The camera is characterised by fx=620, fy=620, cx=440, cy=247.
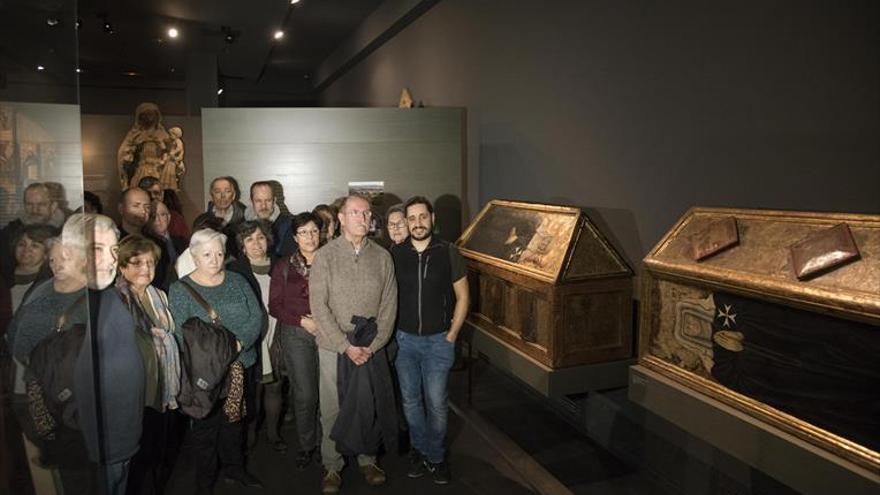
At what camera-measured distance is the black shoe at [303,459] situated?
400 centimetres

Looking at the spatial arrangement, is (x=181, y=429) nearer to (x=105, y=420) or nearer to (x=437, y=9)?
(x=105, y=420)

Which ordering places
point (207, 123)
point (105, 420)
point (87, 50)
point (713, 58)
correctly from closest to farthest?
point (105, 420)
point (713, 58)
point (207, 123)
point (87, 50)

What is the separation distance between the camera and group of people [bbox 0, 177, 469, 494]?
2676mm

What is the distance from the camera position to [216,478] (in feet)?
12.2

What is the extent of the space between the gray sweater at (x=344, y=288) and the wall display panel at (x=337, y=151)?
3.43 metres

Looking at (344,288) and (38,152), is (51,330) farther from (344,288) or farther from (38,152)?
(344,288)

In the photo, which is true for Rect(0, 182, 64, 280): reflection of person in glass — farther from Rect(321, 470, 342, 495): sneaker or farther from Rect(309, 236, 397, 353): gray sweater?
Rect(321, 470, 342, 495): sneaker

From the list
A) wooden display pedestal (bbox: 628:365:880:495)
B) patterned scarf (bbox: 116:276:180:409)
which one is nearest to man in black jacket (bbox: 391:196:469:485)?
wooden display pedestal (bbox: 628:365:880:495)

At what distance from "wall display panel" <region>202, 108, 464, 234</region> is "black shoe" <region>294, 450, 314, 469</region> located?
3.40 m

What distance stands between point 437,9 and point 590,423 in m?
5.43

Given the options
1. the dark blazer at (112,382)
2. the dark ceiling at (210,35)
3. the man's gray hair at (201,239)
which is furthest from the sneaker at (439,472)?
the dark ceiling at (210,35)

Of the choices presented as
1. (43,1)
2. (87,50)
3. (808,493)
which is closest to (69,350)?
(43,1)

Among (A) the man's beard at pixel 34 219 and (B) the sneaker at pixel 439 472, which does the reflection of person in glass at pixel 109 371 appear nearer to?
(A) the man's beard at pixel 34 219

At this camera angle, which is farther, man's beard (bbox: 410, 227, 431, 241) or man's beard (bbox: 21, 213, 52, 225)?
man's beard (bbox: 410, 227, 431, 241)
